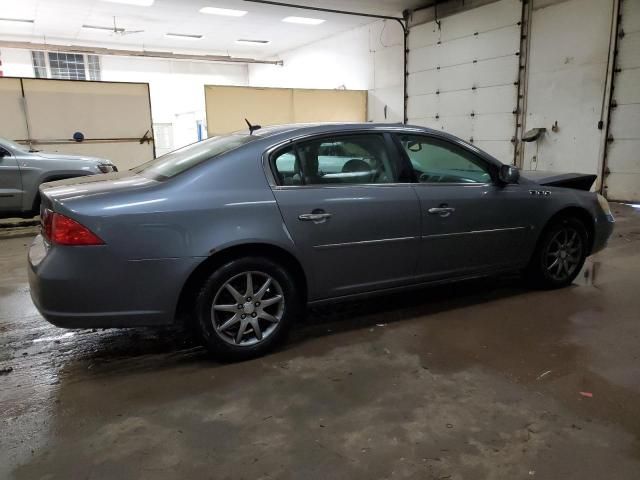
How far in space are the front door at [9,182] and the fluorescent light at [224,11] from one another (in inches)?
339

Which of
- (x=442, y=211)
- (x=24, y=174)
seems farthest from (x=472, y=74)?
(x=24, y=174)

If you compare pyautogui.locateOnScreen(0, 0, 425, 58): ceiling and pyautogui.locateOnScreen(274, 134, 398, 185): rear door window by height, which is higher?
pyautogui.locateOnScreen(0, 0, 425, 58): ceiling

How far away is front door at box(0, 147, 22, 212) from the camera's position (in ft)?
21.9

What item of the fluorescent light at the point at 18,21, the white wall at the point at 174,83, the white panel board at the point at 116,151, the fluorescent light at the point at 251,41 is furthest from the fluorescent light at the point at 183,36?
the white panel board at the point at 116,151

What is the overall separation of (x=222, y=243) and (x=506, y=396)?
5.71 feet

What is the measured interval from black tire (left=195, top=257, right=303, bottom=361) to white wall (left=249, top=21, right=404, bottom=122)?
1211 cm

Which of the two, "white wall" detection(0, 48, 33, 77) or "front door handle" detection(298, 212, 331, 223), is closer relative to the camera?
"front door handle" detection(298, 212, 331, 223)

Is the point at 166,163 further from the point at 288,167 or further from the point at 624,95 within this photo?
the point at 624,95

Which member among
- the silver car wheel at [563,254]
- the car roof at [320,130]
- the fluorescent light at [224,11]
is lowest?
the silver car wheel at [563,254]

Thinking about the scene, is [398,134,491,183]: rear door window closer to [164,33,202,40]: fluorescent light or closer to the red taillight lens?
the red taillight lens

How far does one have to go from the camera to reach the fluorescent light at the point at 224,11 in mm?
13531

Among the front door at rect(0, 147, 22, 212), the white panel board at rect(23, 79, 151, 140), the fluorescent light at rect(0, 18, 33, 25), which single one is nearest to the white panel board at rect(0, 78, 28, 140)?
the white panel board at rect(23, 79, 151, 140)

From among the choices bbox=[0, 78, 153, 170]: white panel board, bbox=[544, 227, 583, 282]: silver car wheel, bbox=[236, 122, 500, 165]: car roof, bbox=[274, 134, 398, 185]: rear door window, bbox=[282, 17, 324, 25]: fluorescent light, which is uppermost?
bbox=[282, 17, 324, 25]: fluorescent light

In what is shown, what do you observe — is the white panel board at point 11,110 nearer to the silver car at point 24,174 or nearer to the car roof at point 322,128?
the silver car at point 24,174
